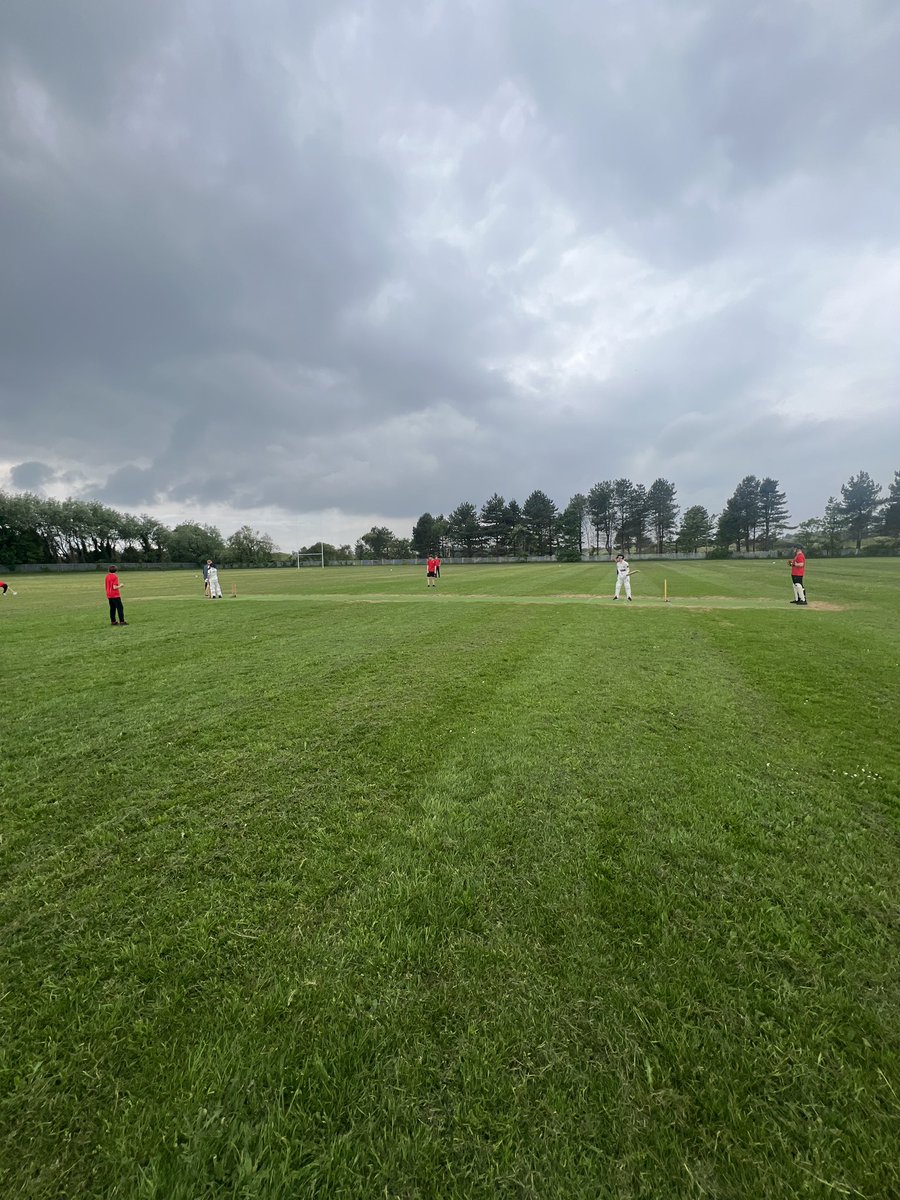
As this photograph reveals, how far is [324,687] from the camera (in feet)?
28.1

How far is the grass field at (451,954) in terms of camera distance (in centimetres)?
197

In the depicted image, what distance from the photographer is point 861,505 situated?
96750 mm

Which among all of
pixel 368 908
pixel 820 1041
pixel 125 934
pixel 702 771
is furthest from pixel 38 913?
pixel 702 771

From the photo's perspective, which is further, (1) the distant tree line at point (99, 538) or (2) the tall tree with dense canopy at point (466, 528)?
(2) the tall tree with dense canopy at point (466, 528)

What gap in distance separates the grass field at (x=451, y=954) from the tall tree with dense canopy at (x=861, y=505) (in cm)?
12116

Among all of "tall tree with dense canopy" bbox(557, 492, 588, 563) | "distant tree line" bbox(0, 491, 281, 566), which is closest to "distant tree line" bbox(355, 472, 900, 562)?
"tall tree with dense canopy" bbox(557, 492, 588, 563)

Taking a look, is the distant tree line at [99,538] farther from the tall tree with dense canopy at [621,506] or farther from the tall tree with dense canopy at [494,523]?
the tall tree with dense canopy at [621,506]

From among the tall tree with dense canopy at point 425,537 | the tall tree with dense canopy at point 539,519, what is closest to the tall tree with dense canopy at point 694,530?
the tall tree with dense canopy at point 539,519

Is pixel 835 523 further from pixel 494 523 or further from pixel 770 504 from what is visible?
pixel 494 523

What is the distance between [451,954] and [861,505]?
425 ft

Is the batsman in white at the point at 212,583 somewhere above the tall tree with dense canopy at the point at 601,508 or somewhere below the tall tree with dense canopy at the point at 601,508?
below

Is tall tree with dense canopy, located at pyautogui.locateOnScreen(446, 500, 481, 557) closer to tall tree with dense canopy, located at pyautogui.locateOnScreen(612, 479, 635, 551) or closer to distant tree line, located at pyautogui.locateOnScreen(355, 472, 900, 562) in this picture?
distant tree line, located at pyautogui.locateOnScreen(355, 472, 900, 562)

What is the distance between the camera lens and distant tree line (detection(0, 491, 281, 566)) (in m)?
92.8

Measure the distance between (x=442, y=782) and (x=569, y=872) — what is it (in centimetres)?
180
